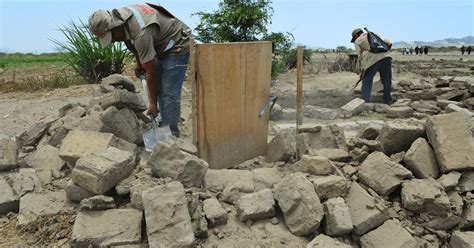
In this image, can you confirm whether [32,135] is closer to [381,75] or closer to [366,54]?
[366,54]

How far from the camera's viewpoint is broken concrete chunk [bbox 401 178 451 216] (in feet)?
9.66

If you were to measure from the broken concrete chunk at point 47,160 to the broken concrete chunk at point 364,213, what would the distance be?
2634 mm

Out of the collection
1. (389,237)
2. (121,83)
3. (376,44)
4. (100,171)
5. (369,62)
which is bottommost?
(389,237)

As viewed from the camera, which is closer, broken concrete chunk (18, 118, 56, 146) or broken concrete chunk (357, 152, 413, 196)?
broken concrete chunk (357, 152, 413, 196)

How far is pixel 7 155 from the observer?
368 centimetres

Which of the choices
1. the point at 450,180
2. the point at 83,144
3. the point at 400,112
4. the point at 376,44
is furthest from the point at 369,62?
the point at 83,144

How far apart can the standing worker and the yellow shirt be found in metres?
4.14

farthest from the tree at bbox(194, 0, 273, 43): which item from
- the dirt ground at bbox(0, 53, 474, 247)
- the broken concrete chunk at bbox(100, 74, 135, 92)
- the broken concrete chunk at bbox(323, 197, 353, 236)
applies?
the broken concrete chunk at bbox(323, 197, 353, 236)

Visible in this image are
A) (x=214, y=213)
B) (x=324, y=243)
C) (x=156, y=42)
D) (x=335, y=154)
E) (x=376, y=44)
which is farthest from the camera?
→ (x=376, y=44)

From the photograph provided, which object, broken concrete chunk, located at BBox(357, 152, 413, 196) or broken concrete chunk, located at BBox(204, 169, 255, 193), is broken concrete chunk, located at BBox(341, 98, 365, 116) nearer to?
broken concrete chunk, located at BBox(357, 152, 413, 196)

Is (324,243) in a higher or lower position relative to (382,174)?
lower

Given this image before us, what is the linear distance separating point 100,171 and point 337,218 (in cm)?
177

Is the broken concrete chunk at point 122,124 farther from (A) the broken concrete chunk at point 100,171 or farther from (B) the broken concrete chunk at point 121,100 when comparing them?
(A) the broken concrete chunk at point 100,171

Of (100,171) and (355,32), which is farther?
(355,32)
